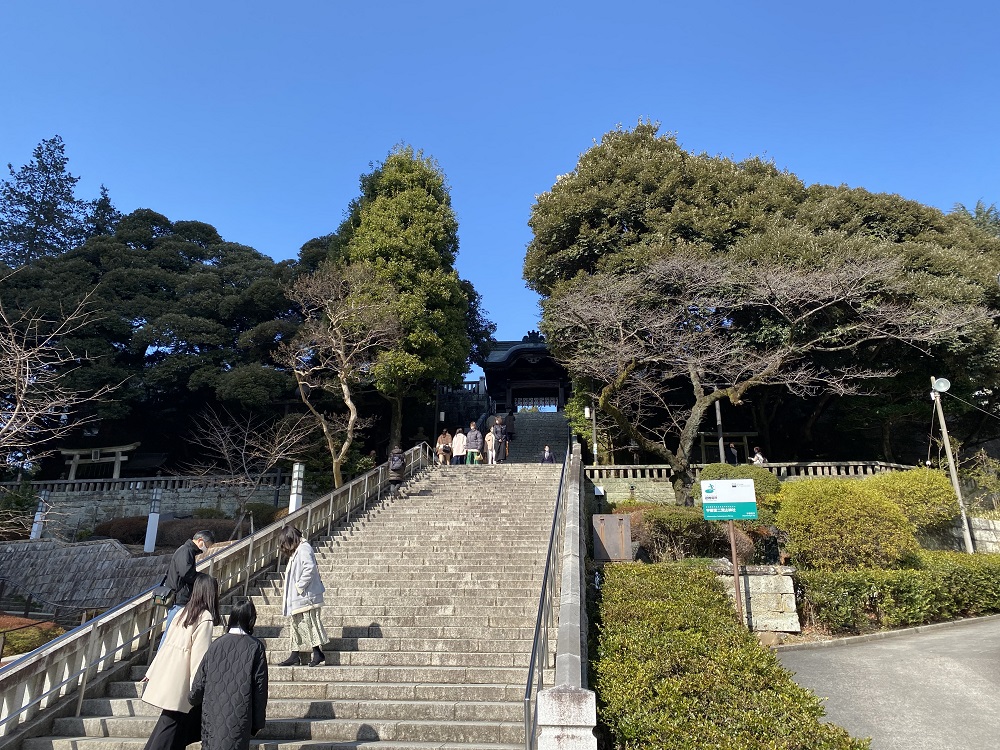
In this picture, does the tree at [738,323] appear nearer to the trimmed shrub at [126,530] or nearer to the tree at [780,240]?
the tree at [780,240]

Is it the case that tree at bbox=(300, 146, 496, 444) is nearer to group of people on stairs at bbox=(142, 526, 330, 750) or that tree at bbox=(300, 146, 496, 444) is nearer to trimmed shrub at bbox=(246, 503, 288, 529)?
trimmed shrub at bbox=(246, 503, 288, 529)

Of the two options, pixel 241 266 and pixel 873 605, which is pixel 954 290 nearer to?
pixel 873 605

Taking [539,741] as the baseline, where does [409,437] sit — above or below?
above

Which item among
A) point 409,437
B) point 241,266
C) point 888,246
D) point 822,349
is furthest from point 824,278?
point 241,266

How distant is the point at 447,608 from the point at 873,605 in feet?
25.3

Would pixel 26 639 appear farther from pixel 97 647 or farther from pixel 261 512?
pixel 261 512

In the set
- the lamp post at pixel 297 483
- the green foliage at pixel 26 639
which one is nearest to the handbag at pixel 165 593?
→ the green foliage at pixel 26 639

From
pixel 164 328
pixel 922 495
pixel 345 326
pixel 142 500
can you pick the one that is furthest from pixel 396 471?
pixel 164 328

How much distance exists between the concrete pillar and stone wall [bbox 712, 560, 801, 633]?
6544 millimetres

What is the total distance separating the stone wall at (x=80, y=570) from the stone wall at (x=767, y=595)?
13686 millimetres

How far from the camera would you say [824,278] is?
15.8 meters

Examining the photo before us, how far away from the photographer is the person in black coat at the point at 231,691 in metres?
4.10

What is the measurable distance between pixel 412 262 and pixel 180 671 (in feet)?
59.8

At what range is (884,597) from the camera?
10.4 m
